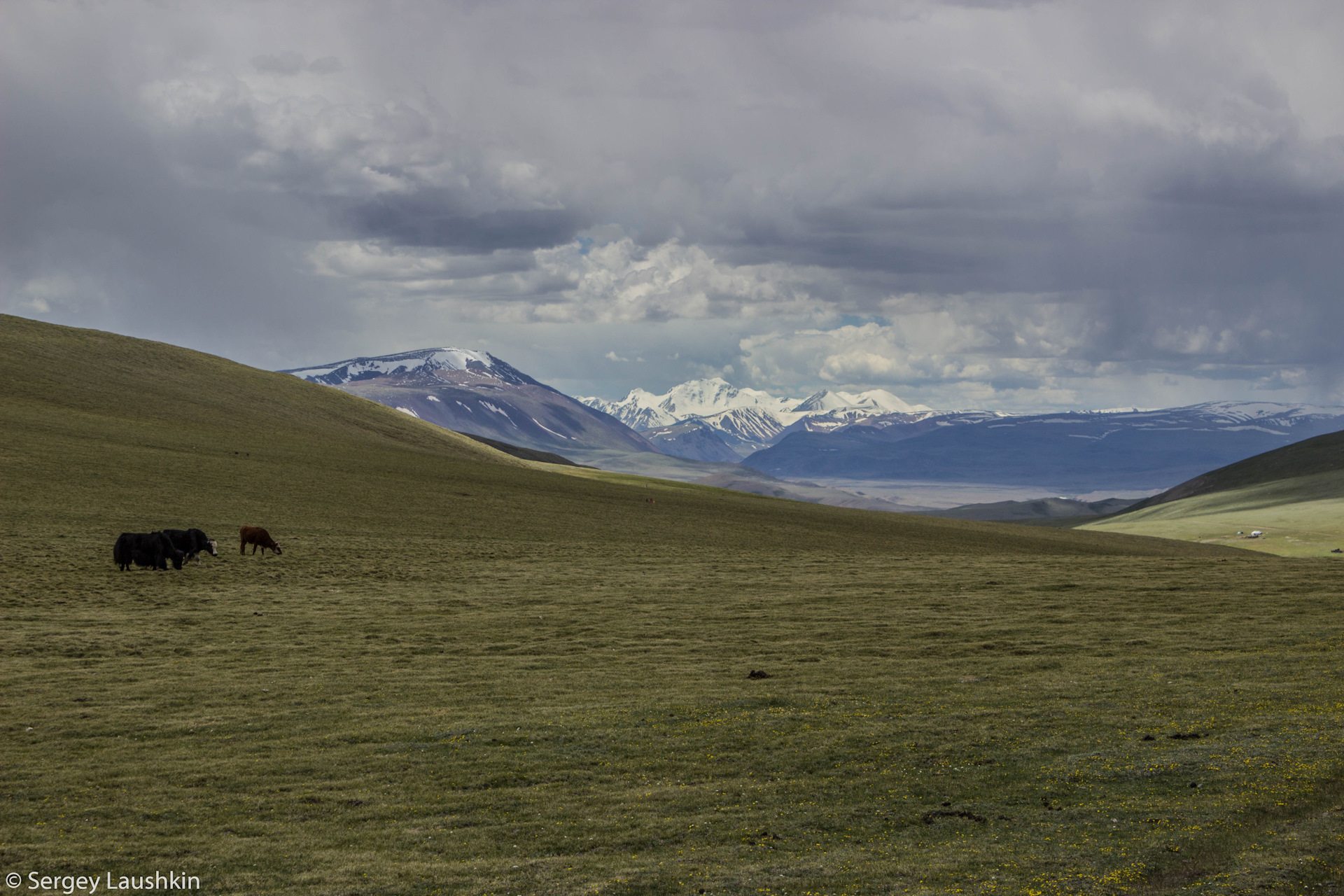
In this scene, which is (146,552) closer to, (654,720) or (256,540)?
(256,540)

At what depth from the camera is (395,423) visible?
116 meters

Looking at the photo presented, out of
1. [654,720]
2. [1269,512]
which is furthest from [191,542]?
[1269,512]

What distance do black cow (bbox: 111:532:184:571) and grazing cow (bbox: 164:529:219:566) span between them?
41 centimetres

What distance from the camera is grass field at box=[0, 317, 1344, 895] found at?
36.9 ft

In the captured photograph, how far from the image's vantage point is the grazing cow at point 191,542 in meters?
37.6

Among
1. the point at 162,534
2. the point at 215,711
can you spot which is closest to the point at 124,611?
the point at 162,534

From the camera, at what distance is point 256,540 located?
135ft

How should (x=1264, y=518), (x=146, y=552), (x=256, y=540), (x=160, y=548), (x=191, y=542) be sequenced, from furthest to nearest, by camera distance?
(x=1264, y=518) < (x=256, y=540) < (x=191, y=542) < (x=160, y=548) < (x=146, y=552)

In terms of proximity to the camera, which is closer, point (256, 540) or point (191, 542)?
point (191, 542)

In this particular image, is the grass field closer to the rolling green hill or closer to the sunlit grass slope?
the sunlit grass slope

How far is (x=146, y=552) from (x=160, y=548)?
54cm

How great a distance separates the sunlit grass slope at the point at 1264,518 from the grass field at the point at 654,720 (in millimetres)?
72145

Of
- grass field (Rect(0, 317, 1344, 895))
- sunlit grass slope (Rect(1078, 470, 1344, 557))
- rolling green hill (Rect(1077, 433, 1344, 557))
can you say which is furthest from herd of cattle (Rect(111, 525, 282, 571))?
rolling green hill (Rect(1077, 433, 1344, 557))

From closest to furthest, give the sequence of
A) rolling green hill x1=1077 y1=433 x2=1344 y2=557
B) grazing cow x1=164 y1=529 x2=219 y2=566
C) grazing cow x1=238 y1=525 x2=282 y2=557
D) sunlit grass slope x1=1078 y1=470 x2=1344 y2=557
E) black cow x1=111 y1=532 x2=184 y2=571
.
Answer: black cow x1=111 y1=532 x2=184 y2=571
grazing cow x1=164 y1=529 x2=219 y2=566
grazing cow x1=238 y1=525 x2=282 y2=557
sunlit grass slope x1=1078 y1=470 x2=1344 y2=557
rolling green hill x1=1077 y1=433 x2=1344 y2=557
